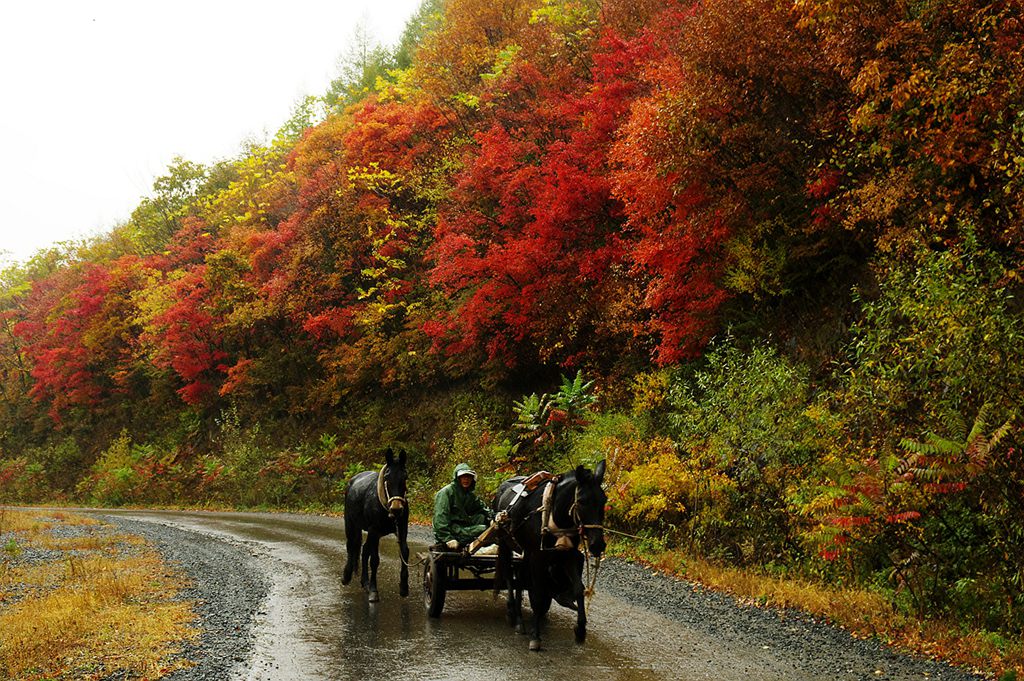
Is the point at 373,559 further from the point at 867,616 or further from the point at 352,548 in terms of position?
the point at 867,616

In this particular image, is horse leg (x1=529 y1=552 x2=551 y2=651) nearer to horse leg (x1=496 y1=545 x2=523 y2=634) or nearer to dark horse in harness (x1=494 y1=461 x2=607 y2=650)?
dark horse in harness (x1=494 y1=461 x2=607 y2=650)

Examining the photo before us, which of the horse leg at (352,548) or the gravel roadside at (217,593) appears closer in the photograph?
the gravel roadside at (217,593)

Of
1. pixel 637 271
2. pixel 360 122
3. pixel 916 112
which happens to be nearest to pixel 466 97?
pixel 360 122

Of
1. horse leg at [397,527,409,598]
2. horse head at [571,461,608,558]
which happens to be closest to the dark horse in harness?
horse head at [571,461,608,558]

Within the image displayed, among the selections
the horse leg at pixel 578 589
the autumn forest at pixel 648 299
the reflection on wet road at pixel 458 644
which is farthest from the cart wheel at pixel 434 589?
the autumn forest at pixel 648 299

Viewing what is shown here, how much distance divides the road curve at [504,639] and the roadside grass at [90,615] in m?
0.55

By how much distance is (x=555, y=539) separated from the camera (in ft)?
27.1

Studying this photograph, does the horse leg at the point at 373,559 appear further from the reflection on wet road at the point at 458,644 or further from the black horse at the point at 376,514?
the reflection on wet road at the point at 458,644

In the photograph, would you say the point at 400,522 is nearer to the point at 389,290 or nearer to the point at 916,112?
the point at 916,112

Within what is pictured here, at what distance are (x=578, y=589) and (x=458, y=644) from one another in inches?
59.4

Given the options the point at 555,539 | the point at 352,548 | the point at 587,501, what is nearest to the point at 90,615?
the point at 352,548

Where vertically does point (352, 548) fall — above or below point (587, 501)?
below

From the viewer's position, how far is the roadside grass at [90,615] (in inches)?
315

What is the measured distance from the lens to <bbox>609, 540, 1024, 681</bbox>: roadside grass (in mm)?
7469
